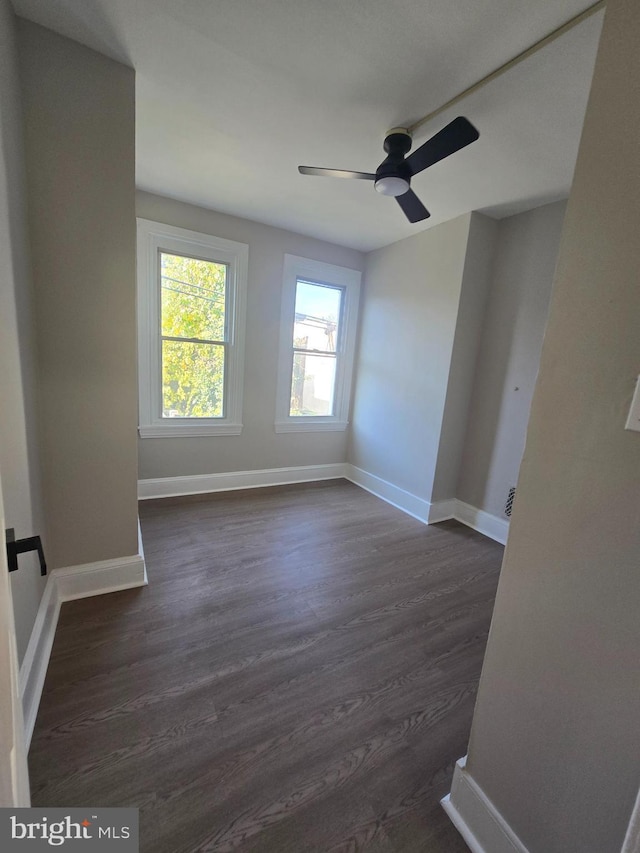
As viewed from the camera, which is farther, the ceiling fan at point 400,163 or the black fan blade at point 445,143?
the ceiling fan at point 400,163

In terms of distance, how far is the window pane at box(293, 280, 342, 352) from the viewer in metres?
3.65

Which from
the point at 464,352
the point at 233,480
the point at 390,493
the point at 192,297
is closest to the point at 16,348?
the point at 192,297

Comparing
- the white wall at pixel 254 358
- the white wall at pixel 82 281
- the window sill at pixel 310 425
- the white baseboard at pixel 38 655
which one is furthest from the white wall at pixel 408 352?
the white baseboard at pixel 38 655

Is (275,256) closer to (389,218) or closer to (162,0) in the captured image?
(389,218)

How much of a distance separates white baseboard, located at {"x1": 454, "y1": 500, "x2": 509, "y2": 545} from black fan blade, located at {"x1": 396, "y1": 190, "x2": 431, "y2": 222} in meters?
2.45

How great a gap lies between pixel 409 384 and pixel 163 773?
10.1 feet

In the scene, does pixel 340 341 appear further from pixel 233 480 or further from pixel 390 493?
pixel 233 480

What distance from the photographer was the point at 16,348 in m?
1.31

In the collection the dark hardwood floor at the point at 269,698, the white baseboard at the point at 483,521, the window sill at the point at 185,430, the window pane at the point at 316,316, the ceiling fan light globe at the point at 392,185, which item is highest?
the ceiling fan light globe at the point at 392,185

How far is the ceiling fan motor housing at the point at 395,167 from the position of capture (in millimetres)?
1770

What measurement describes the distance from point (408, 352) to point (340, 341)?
0.91 m

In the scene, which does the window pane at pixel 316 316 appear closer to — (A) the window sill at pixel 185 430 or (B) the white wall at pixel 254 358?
(B) the white wall at pixel 254 358

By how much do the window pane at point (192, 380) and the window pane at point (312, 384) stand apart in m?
0.82

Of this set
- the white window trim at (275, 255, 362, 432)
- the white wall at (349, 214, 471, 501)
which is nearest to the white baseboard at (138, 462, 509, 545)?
the white wall at (349, 214, 471, 501)
